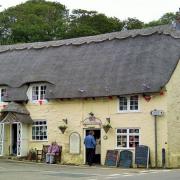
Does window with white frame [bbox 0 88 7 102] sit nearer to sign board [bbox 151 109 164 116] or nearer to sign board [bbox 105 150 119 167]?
sign board [bbox 105 150 119 167]

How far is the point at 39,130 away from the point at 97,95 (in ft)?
18.9

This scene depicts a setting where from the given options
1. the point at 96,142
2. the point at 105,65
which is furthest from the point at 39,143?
the point at 105,65

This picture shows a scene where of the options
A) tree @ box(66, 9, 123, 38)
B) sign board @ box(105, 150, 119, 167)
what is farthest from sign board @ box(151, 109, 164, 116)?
tree @ box(66, 9, 123, 38)

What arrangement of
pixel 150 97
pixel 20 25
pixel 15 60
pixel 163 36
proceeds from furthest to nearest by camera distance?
pixel 20 25, pixel 15 60, pixel 163 36, pixel 150 97

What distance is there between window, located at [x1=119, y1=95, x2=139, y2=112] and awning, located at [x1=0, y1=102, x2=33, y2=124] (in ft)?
23.7

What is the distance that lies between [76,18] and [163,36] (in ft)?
109

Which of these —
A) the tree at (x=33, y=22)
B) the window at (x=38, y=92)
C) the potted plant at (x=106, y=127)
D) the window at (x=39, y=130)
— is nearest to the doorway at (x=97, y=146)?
the potted plant at (x=106, y=127)

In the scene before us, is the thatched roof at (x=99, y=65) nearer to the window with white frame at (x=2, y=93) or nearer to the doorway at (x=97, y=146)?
the window with white frame at (x=2, y=93)

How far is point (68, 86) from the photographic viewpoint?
115 ft

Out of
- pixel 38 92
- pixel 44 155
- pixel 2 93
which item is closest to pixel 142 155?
pixel 44 155

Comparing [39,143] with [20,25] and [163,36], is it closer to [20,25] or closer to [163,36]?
[163,36]

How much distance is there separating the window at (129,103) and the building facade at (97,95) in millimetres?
62

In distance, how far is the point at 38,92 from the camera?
36938 mm

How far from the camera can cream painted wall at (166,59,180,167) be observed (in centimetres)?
3117
